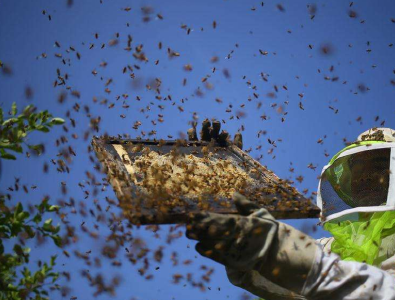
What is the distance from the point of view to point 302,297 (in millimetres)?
3574

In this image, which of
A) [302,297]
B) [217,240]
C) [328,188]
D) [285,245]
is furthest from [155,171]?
[328,188]

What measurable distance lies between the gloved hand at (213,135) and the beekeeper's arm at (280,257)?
143 cm

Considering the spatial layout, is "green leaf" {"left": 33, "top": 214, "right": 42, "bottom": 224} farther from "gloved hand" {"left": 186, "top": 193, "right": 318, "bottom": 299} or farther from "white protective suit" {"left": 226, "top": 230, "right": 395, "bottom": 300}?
"white protective suit" {"left": 226, "top": 230, "right": 395, "bottom": 300}

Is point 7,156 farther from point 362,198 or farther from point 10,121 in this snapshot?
point 362,198

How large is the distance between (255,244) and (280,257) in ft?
0.64

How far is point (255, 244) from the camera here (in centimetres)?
319

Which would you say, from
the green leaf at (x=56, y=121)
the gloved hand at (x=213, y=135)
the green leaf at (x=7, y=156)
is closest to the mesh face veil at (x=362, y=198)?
the gloved hand at (x=213, y=135)

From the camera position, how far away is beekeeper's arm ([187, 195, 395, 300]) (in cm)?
312

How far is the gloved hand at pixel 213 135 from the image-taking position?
4.68 m

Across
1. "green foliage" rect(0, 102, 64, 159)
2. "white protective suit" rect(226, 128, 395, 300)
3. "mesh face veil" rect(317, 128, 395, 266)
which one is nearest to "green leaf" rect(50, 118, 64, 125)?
"green foliage" rect(0, 102, 64, 159)

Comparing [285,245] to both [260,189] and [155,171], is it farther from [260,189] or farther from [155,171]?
[155,171]

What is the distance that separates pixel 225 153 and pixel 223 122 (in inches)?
16.3

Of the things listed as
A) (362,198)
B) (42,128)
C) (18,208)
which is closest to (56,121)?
(42,128)

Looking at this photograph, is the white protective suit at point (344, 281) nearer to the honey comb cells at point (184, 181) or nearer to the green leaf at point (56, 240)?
the honey comb cells at point (184, 181)
